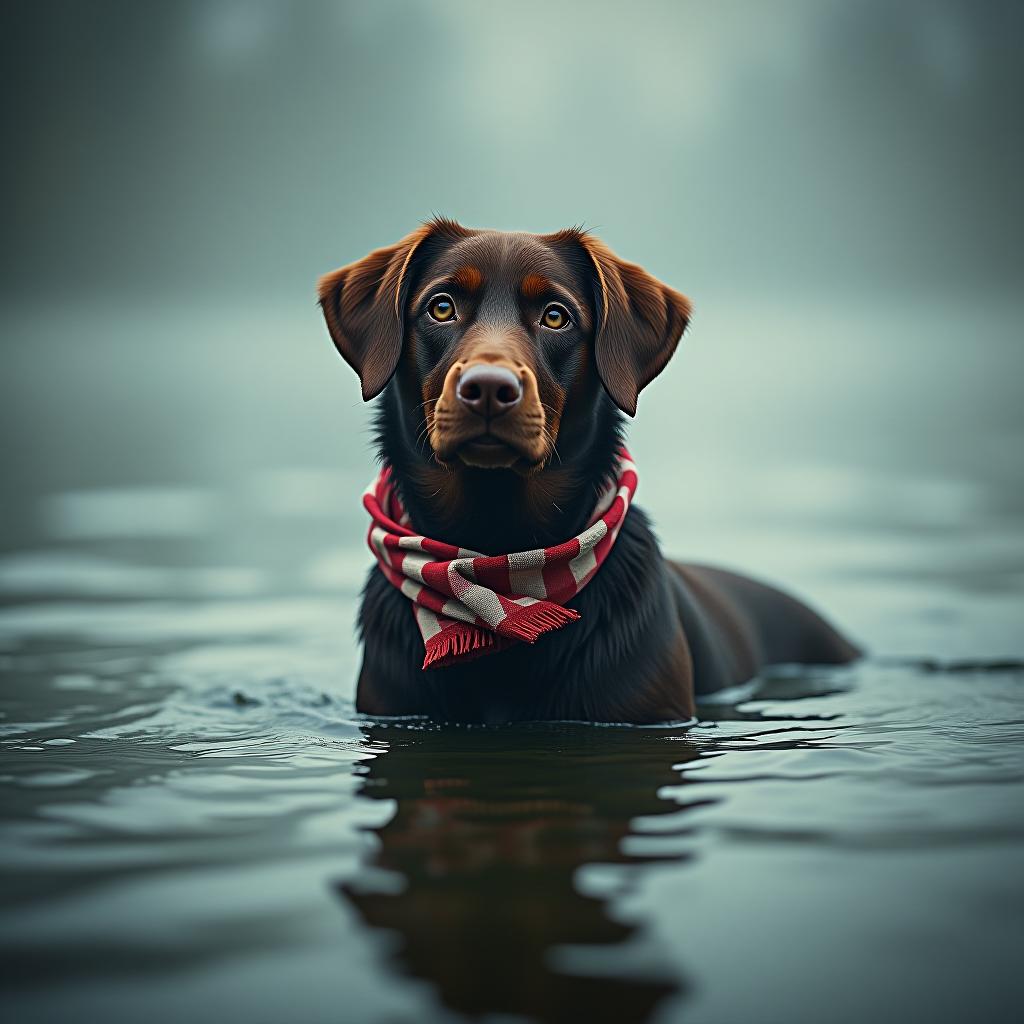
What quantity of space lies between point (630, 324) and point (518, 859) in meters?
2.38

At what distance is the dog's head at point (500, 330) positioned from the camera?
4.18 meters

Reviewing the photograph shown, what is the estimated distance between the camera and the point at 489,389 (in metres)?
4.02

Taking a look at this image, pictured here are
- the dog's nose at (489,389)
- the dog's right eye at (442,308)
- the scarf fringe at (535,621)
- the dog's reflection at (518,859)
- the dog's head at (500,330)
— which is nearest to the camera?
the dog's reflection at (518,859)

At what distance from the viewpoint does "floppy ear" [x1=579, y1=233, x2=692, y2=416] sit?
15.2 feet

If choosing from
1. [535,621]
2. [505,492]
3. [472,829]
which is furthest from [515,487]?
[472,829]

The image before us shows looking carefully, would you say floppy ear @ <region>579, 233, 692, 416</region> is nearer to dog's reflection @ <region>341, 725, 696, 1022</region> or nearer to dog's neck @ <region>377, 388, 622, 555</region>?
dog's neck @ <region>377, 388, 622, 555</region>

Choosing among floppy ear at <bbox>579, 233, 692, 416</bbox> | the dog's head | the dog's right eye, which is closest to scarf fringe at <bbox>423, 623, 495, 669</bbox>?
the dog's head

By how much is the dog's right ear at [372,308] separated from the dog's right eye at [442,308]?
12 centimetres

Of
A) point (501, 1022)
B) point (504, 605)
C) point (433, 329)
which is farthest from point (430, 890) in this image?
point (433, 329)

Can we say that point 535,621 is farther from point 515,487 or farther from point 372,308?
point 372,308

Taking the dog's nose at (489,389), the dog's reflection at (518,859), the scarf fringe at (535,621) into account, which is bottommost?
the dog's reflection at (518,859)

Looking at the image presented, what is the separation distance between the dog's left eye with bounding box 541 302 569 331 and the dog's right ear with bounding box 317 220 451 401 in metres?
0.51

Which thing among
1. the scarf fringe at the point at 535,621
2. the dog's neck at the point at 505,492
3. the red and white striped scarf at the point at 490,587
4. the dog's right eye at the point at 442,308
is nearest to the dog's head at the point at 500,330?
the dog's right eye at the point at 442,308

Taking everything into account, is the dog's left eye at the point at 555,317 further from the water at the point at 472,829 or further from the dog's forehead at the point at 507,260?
the water at the point at 472,829
